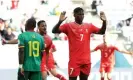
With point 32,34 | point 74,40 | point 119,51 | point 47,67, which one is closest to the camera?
point 32,34

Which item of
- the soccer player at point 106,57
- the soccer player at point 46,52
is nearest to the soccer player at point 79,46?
the soccer player at point 46,52

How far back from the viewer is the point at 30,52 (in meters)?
8.15

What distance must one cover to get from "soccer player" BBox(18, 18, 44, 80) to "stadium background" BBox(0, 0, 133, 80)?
4.59 metres

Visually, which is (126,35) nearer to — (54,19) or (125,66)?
(125,66)

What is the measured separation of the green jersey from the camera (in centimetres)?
812

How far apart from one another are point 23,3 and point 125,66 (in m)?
3.00

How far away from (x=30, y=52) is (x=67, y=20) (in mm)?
4978

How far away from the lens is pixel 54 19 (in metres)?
13.0

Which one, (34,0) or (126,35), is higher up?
(34,0)

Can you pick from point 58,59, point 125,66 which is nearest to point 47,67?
point 58,59

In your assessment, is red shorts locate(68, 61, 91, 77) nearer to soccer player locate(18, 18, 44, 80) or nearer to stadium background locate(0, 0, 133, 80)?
soccer player locate(18, 18, 44, 80)

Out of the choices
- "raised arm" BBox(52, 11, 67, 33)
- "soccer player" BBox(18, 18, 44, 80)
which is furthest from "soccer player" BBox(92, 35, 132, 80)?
"soccer player" BBox(18, 18, 44, 80)

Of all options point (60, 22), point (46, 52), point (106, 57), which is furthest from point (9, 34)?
point (60, 22)

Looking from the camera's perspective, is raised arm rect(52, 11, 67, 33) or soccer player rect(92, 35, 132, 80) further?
soccer player rect(92, 35, 132, 80)
